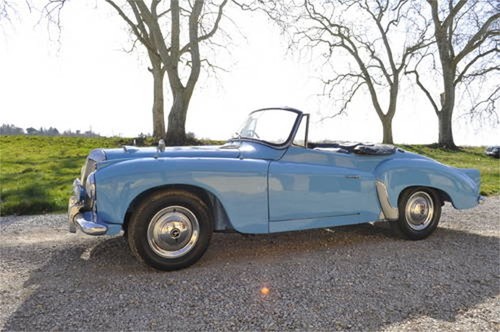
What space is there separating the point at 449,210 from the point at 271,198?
4613mm

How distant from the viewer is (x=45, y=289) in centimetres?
354

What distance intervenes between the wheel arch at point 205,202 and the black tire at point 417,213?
2306 mm

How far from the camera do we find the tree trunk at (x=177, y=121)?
1512cm

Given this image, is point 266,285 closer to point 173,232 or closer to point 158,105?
point 173,232

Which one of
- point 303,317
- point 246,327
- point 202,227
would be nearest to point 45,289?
point 202,227

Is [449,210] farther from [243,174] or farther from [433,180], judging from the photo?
[243,174]

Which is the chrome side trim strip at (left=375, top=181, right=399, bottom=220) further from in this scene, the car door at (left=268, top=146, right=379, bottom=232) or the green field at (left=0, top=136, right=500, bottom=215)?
the green field at (left=0, top=136, right=500, bottom=215)

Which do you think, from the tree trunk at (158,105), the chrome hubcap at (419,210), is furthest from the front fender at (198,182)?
the tree trunk at (158,105)

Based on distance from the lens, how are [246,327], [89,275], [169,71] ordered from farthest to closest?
[169,71] → [89,275] → [246,327]

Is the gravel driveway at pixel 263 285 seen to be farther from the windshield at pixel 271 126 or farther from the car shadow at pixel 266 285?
the windshield at pixel 271 126

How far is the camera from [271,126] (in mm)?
4848

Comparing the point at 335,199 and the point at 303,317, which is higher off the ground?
the point at 335,199

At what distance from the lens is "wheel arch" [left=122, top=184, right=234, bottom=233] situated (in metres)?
3.91

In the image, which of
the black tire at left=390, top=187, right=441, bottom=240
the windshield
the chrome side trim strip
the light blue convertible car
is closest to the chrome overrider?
the light blue convertible car
